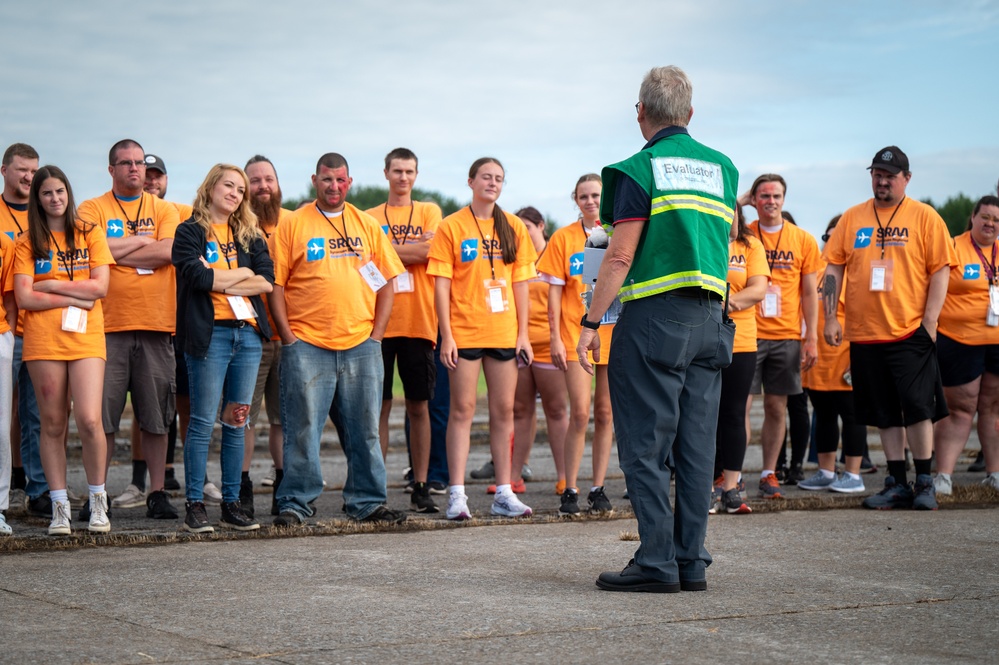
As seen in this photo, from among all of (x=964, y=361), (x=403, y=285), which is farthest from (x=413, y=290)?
(x=964, y=361)

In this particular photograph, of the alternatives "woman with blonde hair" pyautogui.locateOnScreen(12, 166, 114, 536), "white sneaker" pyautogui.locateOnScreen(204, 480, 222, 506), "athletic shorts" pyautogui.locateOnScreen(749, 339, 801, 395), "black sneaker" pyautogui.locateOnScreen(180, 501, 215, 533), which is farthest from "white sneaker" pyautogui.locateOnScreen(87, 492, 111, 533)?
"athletic shorts" pyautogui.locateOnScreen(749, 339, 801, 395)

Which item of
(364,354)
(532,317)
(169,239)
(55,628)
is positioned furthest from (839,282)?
(55,628)

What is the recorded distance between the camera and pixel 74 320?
22.4ft

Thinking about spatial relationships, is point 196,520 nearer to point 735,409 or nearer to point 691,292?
point 691,292

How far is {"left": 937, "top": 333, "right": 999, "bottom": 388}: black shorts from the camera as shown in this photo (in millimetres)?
9203

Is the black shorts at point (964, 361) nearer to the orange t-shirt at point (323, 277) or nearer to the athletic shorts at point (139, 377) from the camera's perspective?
the orange t-shirt at point (323, 277)

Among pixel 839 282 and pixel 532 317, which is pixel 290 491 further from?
pixel 839 282

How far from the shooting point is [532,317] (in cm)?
941

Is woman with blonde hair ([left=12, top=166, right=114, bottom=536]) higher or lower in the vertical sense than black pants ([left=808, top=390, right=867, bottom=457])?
higher

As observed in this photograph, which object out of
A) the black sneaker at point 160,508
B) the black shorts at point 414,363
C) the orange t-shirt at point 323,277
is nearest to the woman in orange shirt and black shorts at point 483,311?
the orange t-shirt at point 323,277

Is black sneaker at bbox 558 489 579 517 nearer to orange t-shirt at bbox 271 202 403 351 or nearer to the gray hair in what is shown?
orange t-shirt at bbox 271 202 403 351

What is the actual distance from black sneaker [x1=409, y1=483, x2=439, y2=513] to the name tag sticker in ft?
11.6

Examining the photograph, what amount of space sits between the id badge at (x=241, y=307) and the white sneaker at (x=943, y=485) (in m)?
5.03

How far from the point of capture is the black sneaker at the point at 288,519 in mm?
6930
